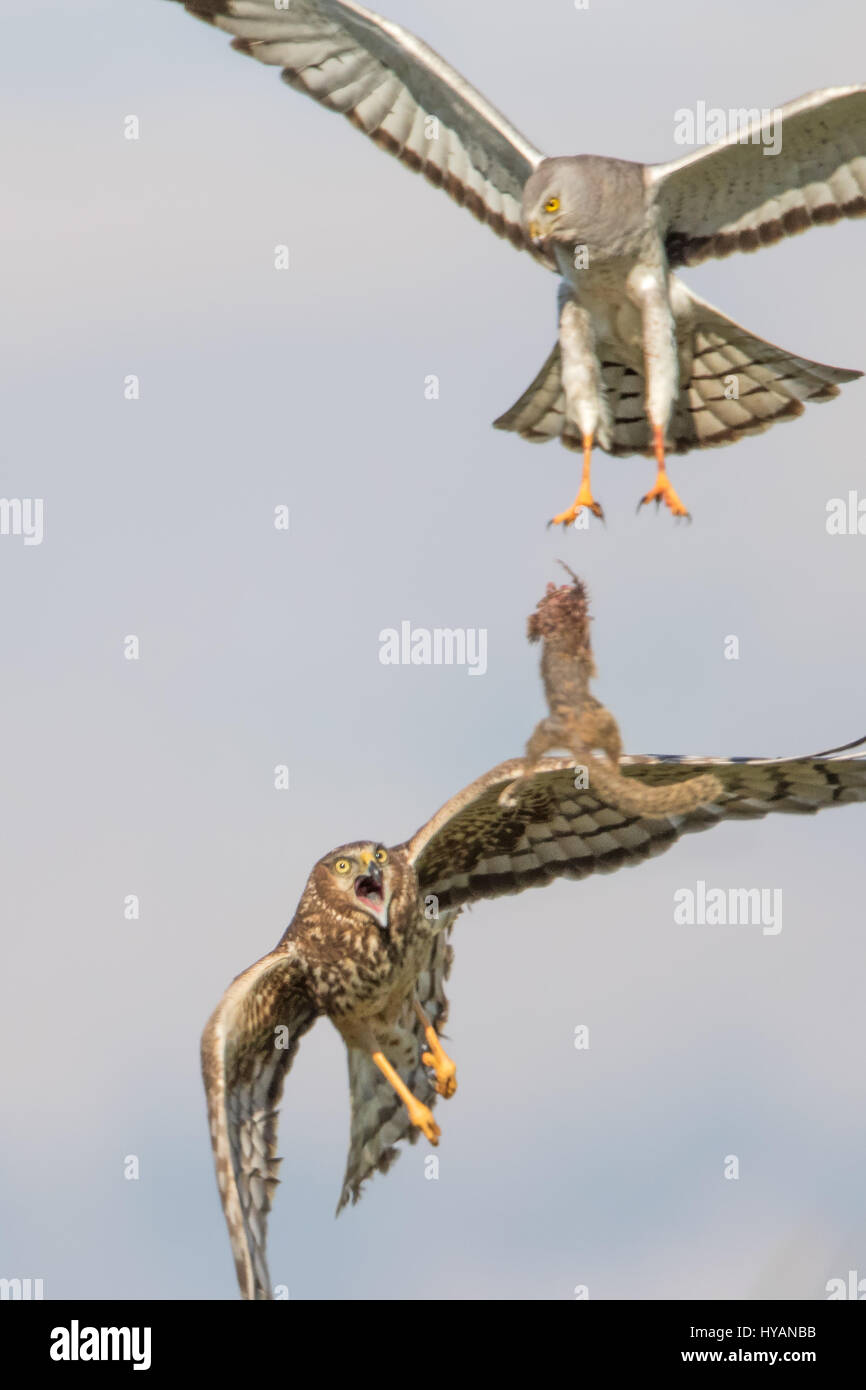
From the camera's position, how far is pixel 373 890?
1140cm

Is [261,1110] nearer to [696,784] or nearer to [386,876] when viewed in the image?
[386,876]

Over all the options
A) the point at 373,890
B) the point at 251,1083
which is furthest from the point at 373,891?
the point at 251,1083

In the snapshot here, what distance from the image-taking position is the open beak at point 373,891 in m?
11.3

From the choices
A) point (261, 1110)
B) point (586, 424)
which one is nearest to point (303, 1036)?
point (261, 1110)

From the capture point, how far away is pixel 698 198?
12.9 m

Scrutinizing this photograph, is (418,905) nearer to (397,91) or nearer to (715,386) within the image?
(715,386)

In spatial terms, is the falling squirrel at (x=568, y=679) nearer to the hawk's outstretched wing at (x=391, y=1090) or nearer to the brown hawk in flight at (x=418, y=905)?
the brown hawk in flight at (x=418, y=905)

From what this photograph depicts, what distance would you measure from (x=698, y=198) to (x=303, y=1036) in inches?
170

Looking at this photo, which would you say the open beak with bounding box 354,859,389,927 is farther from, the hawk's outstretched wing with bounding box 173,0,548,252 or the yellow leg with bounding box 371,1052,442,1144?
the hawk's outstretched wing with bounding box 173,0,548,252

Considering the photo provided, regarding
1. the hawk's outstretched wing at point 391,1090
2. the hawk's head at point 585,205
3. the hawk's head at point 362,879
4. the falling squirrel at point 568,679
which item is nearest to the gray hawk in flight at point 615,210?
the hawk's head at point 585,205

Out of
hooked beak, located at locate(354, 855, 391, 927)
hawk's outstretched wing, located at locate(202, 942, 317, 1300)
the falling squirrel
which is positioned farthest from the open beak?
the falling squirrel

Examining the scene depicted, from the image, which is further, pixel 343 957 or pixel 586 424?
pixel 586 424
